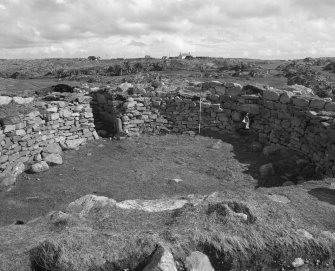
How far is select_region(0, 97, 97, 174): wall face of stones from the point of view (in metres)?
10.7

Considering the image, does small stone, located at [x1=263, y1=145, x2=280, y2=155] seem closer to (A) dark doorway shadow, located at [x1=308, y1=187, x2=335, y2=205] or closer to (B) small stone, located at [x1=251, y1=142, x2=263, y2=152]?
(B) small stone, located at [x1=251, y1=142, x2=263, y2=152]

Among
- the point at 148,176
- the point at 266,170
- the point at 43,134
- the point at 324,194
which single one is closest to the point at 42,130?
the point at 43,134

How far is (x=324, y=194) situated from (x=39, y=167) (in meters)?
7.77

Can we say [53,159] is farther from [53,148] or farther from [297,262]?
[297,262]

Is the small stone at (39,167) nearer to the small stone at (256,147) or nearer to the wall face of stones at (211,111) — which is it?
the wall face of stones at (211,111)

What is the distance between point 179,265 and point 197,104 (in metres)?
10.5

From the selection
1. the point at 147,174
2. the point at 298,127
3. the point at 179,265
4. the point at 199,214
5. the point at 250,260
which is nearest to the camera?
the point at 179,265

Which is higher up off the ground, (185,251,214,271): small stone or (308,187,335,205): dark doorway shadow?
(185,251,214,271): small stone

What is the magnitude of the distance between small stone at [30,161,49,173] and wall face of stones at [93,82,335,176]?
382 centimetres

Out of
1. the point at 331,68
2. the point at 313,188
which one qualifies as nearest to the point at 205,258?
the point at 313,188

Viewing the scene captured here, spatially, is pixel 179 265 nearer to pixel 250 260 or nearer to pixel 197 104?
pixel 250 260

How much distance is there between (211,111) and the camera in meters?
14.4

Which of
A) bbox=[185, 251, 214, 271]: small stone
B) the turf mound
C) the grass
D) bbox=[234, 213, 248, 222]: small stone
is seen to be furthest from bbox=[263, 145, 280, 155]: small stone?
bbox=[185, 251, 214, 271]: small stone

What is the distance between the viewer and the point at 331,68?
42.2m
